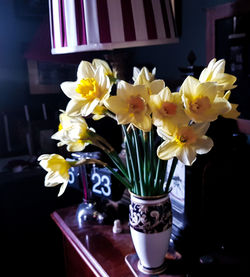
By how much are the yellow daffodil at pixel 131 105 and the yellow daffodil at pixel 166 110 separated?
0.07ft

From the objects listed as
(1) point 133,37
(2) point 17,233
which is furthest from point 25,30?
(1) point 133,37

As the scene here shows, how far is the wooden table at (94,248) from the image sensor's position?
0.92 m

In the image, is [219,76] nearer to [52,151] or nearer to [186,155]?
[186,155]

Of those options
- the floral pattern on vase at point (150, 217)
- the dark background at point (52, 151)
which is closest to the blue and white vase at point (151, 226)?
the floral pattern on vase at point (150, 217)

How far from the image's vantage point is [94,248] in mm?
1009

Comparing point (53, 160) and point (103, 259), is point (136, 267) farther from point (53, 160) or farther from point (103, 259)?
point (53, 160)

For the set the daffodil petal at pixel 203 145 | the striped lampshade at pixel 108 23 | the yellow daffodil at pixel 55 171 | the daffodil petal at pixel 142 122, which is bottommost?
the yellow daffodil at pixel 55 171

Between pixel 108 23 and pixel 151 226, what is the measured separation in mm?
529

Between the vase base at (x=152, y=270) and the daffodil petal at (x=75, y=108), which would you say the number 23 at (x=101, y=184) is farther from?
the daffodil petal at (x=75, y=108)

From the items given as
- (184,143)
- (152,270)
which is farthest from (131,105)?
(152,270)

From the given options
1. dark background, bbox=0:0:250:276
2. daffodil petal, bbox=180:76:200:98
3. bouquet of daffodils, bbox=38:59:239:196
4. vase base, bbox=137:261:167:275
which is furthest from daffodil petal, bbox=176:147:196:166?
vase base, bbox=137:261:167:275

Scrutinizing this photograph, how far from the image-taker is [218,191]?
38.1 inches

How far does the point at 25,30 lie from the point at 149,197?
5.80 ft

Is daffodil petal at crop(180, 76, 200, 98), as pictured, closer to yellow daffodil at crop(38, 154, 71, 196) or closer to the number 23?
yellow daffodil at crop(38, 154, 71, 196)
